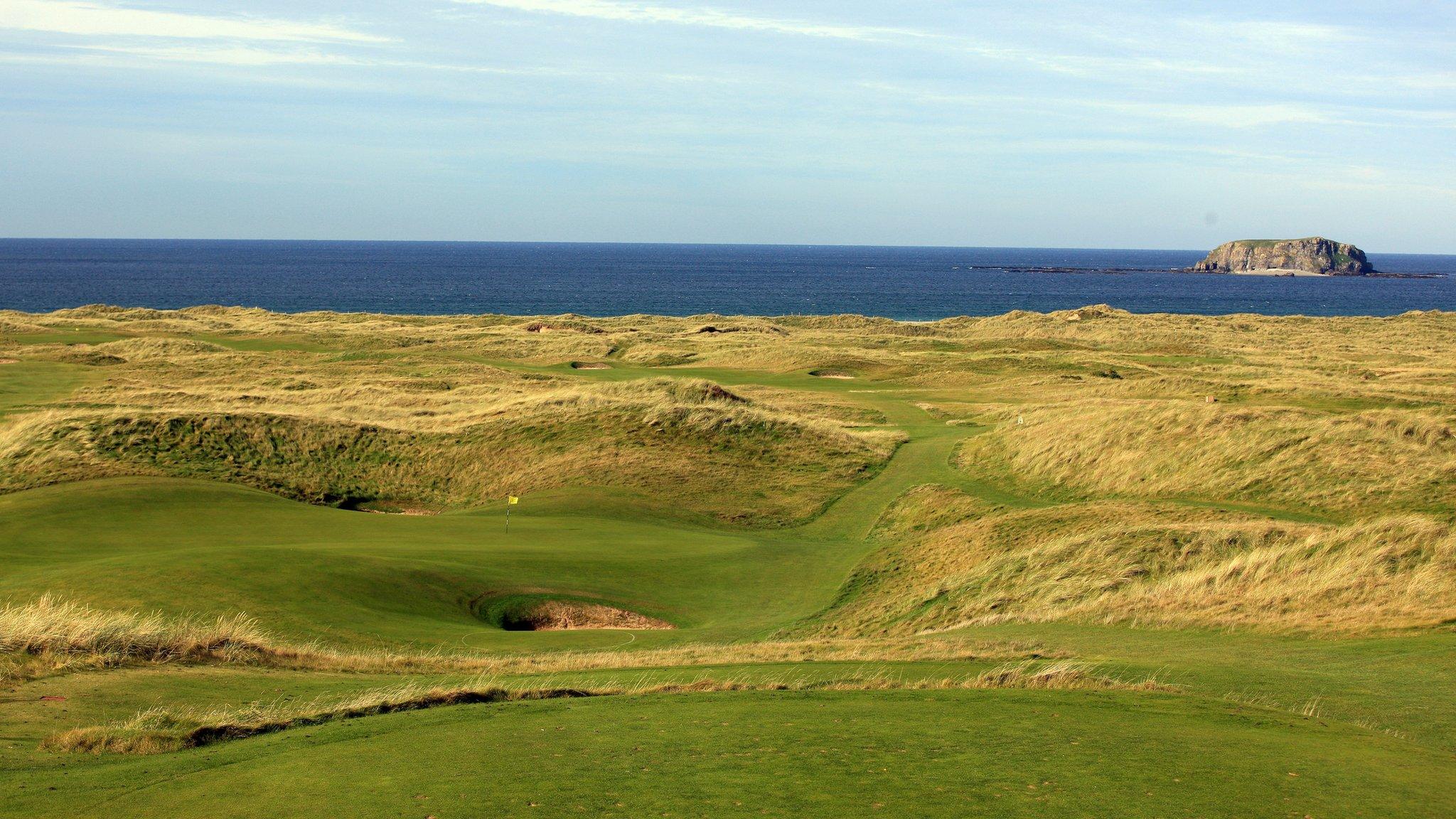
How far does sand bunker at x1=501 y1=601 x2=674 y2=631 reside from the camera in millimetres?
22188

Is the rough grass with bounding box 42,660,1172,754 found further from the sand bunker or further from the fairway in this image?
the sand bunker

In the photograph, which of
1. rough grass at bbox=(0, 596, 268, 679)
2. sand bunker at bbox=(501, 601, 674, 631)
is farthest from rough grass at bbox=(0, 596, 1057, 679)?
sand bunker at bbox=(501, 601, 674, 631)

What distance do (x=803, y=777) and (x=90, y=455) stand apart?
107 ft

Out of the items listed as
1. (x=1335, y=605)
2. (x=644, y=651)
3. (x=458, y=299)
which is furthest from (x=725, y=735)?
(x=458, y=299)

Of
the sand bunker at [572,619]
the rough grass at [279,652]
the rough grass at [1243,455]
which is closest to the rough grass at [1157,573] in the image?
the sand bunker at [572,619]

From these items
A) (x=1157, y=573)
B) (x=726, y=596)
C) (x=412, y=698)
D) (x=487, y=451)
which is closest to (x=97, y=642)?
(x=412, y=698)

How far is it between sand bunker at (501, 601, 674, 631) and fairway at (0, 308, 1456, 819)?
214mm

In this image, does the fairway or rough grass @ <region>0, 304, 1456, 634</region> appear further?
rough grass @ <region>0, 304, 1456, 634</region>

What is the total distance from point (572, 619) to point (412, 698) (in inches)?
402

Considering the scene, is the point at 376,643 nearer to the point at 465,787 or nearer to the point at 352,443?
the point at 465,787

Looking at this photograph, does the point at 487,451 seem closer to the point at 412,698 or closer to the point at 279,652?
the point at 279,652

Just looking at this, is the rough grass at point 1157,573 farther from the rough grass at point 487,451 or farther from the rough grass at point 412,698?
the rough grass at point 487,451

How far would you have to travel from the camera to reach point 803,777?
934 cm

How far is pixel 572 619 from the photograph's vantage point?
73.5 ft
